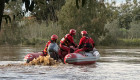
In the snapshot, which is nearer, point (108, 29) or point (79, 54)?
point (79, 54)

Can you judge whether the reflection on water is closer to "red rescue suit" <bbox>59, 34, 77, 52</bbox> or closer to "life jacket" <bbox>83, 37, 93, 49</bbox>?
"red rescue suit" <bbox>59, 34, 77, 52</bbox>

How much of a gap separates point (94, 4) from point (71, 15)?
129 inches

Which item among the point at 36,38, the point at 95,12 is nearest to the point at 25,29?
the point at 36,38

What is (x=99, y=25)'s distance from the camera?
46750 millimetres

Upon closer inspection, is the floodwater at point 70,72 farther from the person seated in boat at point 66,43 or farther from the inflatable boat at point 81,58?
the person seated in boat at point 66,43

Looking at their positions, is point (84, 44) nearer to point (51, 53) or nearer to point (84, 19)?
point (51, 53)

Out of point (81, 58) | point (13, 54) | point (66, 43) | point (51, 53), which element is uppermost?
point (66, 43)

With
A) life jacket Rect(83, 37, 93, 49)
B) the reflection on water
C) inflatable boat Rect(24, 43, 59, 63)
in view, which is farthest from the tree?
inflatable boat Rect(24, 43, 59, 63)

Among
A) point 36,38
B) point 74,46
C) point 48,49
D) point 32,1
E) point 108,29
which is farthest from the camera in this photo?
point 108,29

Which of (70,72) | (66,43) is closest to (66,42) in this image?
(66,43)

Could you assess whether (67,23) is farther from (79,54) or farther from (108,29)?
(79,54)

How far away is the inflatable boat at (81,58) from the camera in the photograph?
17094 millimetres

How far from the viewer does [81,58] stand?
17609 millimetres

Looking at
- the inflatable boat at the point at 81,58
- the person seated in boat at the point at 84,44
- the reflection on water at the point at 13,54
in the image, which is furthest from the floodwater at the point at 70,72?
the reflection on water at the point at 13,54
